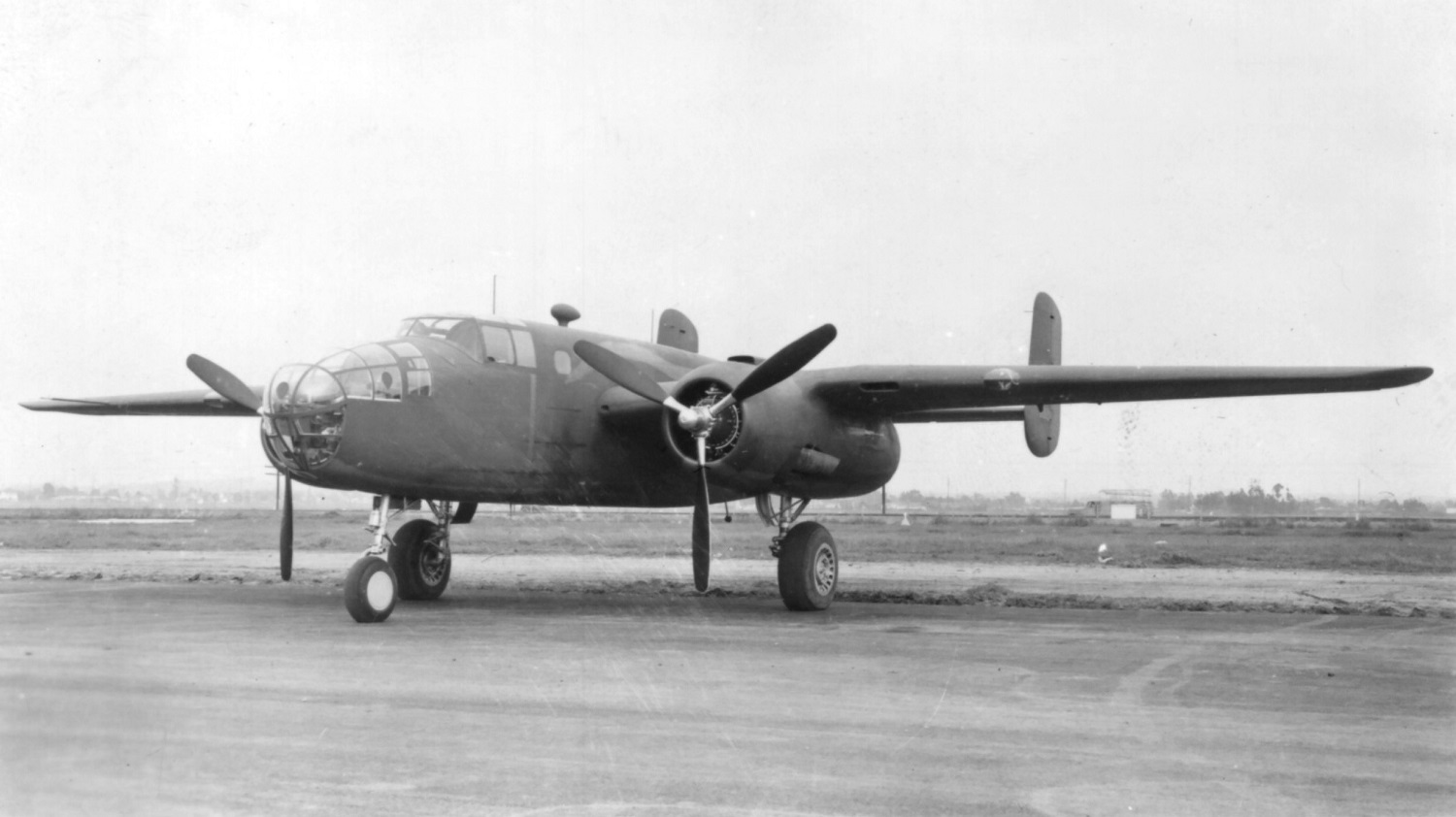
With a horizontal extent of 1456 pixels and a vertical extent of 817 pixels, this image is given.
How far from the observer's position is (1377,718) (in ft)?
25.0

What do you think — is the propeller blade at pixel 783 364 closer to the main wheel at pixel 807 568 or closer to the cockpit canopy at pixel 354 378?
the main wheel at pixel 807 568

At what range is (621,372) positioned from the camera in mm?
14562

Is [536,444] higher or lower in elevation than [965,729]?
higher

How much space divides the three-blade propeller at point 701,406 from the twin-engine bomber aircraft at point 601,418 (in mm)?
23

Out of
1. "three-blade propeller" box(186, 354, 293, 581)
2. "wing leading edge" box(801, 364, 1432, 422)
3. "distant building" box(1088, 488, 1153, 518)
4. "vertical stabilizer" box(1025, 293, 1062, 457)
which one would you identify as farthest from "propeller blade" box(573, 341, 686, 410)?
"distant building" box(1088, 488, 1153, 518)

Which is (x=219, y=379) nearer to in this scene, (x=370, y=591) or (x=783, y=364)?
(x=370, y=591)

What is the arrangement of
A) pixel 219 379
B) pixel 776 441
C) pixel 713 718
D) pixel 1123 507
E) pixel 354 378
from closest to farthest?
pixel 713 718
pixel 354 378
pixel 219 379
pixel 776 441
pixel 1123 507

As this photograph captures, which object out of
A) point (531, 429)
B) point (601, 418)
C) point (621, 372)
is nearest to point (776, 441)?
point (621, 372)

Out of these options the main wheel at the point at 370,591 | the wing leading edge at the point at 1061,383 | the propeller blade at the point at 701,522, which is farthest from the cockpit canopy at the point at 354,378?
the wing leading edge at the point at 1061,383

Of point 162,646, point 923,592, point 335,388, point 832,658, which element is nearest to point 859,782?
point 832,658

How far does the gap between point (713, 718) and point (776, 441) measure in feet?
25.8

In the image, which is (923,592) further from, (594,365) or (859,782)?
(859,782)

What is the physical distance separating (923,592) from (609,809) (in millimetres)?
14537

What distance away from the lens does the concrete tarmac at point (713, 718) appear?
5562mm
